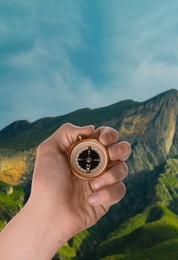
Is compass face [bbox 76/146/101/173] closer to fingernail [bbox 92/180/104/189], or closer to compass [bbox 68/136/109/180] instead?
compass [bbox 68/136/109/180]

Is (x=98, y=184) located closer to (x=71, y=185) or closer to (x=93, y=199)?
(x=93, y=199)

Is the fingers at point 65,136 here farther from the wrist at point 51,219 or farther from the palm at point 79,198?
the wrist at point 51,219

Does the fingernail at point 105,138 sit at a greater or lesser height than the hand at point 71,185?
greater

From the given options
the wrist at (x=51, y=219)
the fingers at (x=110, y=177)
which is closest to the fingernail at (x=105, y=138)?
the fingers at (x=110, y=177)

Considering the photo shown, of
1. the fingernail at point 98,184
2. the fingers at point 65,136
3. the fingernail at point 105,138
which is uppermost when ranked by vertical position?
the fingers at point 65,136

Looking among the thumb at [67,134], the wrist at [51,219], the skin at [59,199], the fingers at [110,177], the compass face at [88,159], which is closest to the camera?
the skin at [59,199]

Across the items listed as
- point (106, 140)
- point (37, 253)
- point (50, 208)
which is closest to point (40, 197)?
point (50, 208)

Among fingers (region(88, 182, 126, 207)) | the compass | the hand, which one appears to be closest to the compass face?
the compass

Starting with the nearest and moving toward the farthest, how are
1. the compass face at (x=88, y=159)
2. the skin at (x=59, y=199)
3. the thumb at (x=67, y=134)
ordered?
the skin at (x=59, y=199) < the thumb at (x=67, y=134) < the compass face at (x=88, y=159)

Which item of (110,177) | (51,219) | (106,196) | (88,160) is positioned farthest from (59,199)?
(88,160)
